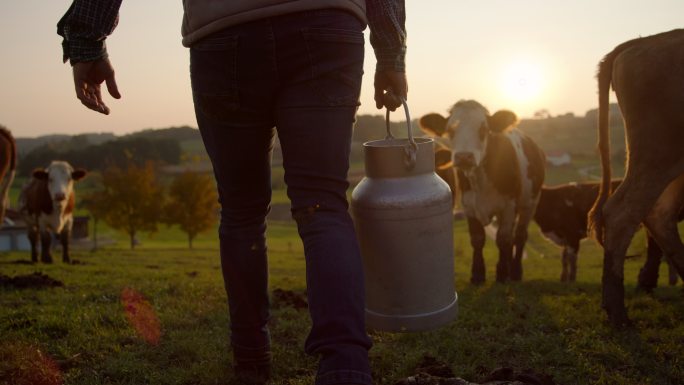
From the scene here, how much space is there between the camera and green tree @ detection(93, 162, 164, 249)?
140 feet

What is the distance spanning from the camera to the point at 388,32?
2.54 metres

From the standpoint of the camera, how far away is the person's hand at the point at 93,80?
240 cm

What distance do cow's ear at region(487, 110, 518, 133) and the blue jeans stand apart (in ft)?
18.2

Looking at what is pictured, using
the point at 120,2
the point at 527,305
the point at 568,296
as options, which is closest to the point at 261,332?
the point at 120,2

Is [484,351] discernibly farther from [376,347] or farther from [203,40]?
[203,40]

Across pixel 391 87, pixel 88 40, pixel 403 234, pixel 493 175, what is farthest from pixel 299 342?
pixel 493 175

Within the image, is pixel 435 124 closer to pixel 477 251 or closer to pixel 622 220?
pixel 477 251

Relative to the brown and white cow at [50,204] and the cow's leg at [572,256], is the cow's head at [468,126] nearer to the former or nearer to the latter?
the cow's leg at [572,256]

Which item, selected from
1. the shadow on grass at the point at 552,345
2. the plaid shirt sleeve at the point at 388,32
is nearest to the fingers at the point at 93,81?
the plaid shirt sleeve at the point at 388,32

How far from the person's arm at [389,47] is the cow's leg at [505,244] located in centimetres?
522

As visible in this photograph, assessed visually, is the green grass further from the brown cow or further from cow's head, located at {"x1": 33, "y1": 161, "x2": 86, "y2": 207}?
cow's head, located at {"x1": 33, "y1": 161, "x2": 86, "y2": 207}

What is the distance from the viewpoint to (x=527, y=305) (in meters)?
4.93

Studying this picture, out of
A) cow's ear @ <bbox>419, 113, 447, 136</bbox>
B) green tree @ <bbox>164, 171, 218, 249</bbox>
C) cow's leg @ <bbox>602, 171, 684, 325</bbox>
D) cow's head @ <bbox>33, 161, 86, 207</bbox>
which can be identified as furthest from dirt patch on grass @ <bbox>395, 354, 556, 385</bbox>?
green tree @ <bbox>164, 171, 218, 249</bbox>

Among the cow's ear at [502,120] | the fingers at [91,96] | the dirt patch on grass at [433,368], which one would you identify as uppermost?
the fingers at [91,96]
